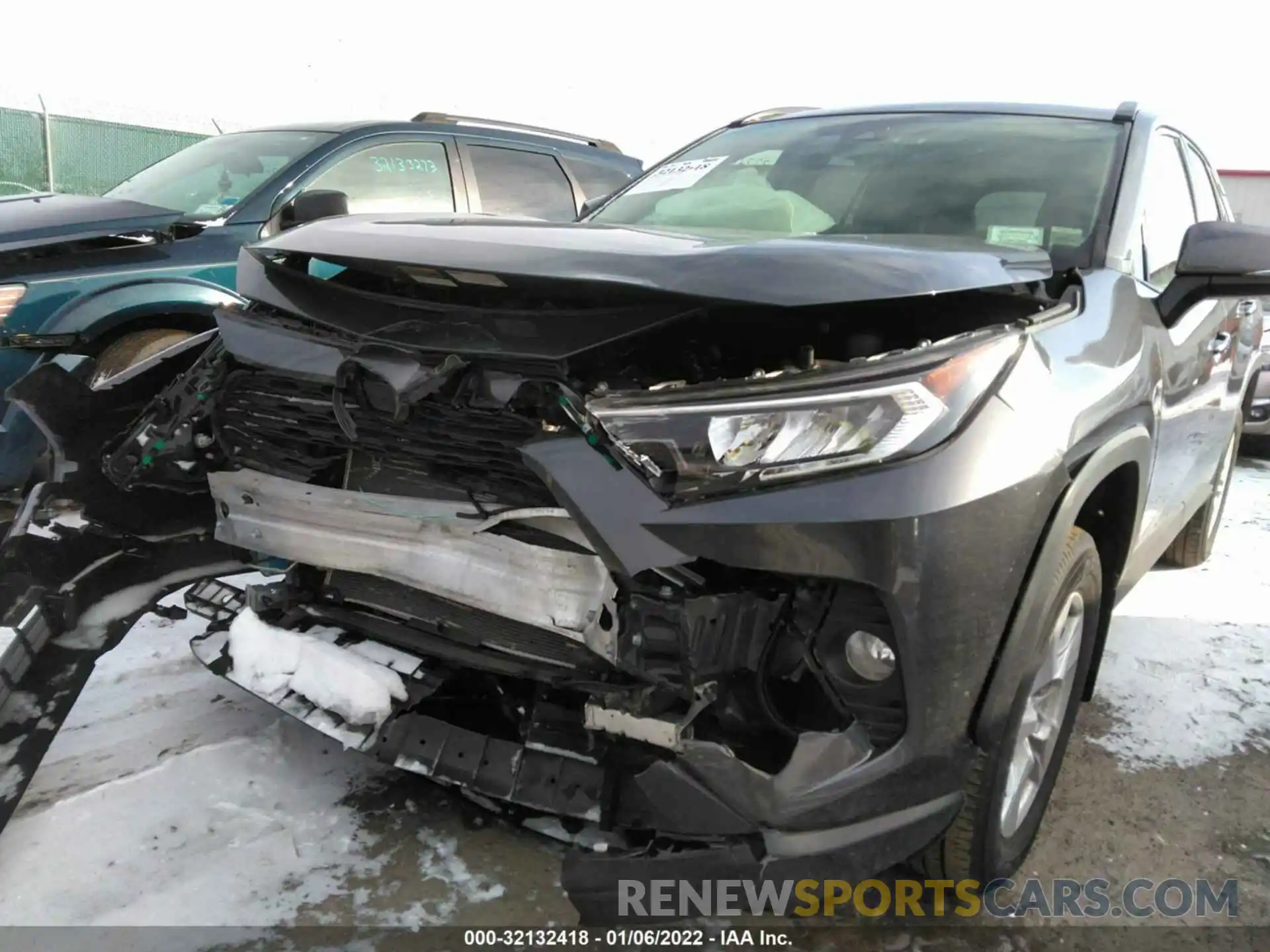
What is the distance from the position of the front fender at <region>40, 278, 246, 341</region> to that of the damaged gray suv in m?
1.68

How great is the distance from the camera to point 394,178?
5.32 m

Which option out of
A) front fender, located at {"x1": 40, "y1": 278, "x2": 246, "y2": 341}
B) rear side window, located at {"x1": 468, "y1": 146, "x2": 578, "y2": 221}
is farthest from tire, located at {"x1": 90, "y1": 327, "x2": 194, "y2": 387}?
rear side window, located at {"x1": 468, "y1": 146, "x2": 578, "y2": 221}

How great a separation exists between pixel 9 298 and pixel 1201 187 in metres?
4.63

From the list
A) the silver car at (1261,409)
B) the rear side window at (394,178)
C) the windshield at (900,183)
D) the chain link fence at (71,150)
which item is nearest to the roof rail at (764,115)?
the windshield at (900,183)

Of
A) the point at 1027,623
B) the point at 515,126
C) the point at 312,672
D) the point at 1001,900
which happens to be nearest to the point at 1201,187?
the point at 1027,623

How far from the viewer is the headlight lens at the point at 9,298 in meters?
3.97

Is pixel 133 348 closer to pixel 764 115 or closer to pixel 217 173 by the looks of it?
pixel 217 173

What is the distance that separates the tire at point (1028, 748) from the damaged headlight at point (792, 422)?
490 mm

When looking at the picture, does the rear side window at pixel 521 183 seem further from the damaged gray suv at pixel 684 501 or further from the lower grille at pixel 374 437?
the lower grille at pixel 374 437

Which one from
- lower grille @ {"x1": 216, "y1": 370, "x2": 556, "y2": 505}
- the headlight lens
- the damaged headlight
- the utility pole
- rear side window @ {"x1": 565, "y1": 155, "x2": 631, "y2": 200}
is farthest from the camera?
the utility pole

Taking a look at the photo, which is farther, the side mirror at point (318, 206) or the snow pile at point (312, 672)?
the side mirror at point (318, 206)

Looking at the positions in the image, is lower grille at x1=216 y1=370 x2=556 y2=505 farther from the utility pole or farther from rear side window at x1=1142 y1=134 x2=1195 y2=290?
the utility pole

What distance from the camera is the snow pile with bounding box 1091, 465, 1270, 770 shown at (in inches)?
116

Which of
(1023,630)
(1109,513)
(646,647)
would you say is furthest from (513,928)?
(1109,513)
